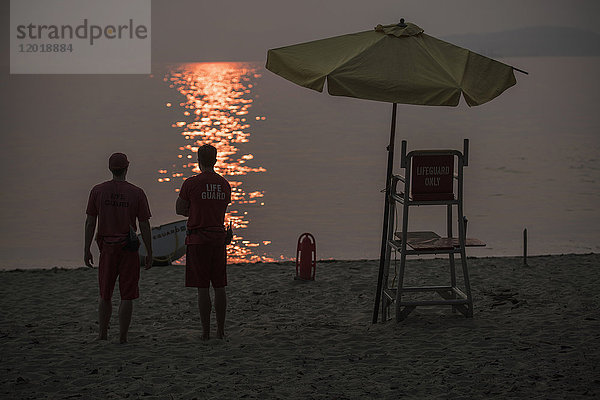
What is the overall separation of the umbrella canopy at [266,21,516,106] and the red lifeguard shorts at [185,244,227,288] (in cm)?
168

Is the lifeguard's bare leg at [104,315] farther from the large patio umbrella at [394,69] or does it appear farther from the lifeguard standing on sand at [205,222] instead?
the large patio umbrella at [394,69]

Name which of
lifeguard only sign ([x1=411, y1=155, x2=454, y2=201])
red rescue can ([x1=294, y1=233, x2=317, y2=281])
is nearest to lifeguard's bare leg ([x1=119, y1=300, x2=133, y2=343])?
lifeguard only sign ([x1=411, y1=155, x2=454, y2=201])

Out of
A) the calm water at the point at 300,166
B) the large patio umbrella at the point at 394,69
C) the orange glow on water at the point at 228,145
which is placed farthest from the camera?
the calm water at the point at 300,166

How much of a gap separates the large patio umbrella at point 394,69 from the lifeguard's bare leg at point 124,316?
2447mm

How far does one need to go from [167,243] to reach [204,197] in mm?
5215

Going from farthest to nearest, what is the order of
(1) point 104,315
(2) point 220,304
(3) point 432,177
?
(3) point 432,177 → (2) point 220,304 → (1) point 104,315

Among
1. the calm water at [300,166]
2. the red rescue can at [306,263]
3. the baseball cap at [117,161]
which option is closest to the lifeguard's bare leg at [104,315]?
the baseball cap at [117,161]

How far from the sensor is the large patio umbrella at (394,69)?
717 cm

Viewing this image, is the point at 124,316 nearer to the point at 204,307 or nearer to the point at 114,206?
the point at 204,307

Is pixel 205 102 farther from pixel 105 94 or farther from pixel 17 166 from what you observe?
pixel 17 166

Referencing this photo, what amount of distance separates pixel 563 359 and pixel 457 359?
836 millimetres

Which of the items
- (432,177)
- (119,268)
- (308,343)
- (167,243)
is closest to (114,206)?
(119,268)

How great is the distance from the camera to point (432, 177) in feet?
25.8

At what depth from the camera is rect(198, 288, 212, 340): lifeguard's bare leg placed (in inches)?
299
